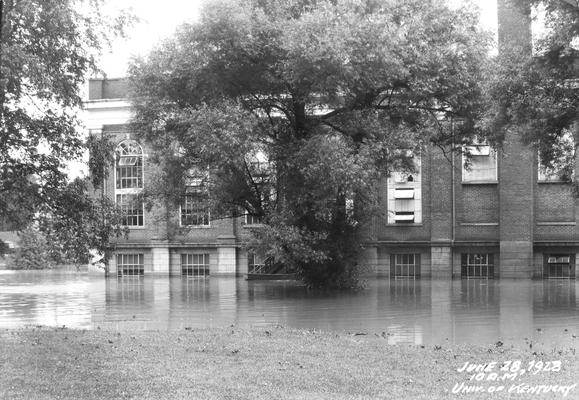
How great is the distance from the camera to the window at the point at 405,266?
36503 mm

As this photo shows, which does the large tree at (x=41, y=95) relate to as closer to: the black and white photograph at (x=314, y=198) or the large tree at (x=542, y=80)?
the black and white photograph at (x=314, y=198)

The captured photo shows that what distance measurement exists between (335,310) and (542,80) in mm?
8285

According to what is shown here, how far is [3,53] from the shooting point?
970cm

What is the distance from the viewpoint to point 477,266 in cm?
3597

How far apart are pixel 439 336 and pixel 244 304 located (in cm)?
899

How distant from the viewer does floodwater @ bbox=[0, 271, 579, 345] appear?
539 inches

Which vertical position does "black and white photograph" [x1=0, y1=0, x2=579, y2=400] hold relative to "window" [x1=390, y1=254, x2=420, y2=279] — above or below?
above

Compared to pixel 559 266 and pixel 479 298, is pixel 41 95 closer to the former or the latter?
pixel 479 298

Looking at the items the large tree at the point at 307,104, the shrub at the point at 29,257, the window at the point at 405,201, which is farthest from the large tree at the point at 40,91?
the shrub at the point at 29,257

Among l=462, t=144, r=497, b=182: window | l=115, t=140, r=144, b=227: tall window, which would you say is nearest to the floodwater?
l=462, t=144, r=497, b=182: window

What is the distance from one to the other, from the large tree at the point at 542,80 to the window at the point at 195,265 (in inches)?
935

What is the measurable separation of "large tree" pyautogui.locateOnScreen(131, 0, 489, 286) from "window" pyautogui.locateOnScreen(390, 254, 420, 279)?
12.5 m

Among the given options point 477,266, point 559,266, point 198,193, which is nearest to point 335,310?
point 198,193

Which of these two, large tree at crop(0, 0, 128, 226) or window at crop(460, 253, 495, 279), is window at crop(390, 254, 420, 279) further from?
large tree at crop(0, 0, 128, 226)
